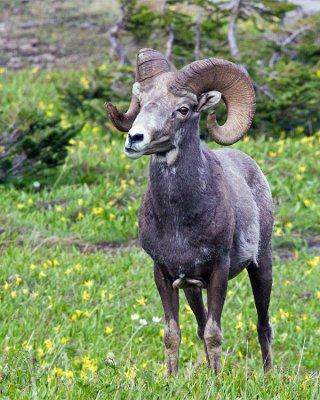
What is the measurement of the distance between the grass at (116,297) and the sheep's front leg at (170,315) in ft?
0.59

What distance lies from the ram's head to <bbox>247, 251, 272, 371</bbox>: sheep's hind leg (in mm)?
1279

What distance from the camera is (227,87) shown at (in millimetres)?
6258

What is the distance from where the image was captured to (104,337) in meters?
8.09

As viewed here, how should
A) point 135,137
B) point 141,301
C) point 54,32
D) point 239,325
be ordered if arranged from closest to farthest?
point 135,137 < point 239,325 < point 141,301 < point 54,32

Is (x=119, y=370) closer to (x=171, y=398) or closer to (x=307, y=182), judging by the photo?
(x=171, y=398)

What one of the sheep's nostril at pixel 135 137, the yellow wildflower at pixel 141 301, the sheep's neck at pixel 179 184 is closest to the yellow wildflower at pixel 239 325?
the yellow wildflower at pixel 141 301

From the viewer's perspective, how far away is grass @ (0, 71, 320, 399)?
5.63 m

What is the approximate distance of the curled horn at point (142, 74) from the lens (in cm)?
613

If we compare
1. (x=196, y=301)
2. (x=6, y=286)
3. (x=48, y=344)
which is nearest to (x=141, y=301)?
(x=6, y=286)

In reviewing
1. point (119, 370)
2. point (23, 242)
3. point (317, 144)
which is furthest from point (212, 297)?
point (317, 144)

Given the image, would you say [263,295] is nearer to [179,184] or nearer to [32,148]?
[179,184]

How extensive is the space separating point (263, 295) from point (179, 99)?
195 centimetres

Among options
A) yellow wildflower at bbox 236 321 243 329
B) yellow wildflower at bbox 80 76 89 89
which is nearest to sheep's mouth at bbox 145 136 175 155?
yellow wildflower at bbox 236 321 243 329

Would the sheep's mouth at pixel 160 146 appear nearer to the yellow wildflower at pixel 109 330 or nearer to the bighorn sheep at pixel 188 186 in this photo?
the bighorn sheep at pixel 188 186
